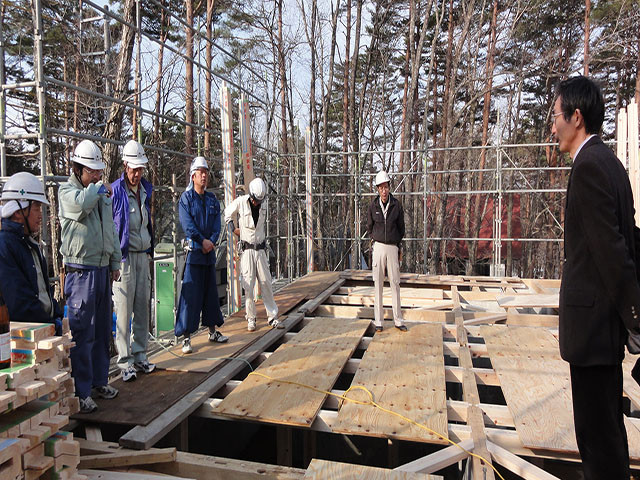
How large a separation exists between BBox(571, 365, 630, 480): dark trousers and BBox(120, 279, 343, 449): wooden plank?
2.12 m

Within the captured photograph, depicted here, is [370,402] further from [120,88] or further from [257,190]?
[120,88]

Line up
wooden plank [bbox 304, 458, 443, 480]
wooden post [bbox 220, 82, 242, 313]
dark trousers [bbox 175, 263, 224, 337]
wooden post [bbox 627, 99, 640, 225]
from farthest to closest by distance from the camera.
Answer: wooden post [bbox 627, 99, 640, 225] < wooden post [bbox 220, 82, 242, 313] < dark trousers [bbox 175, 263, 224, 337] < wooden plank [bbox 304, 458, 443, 480]

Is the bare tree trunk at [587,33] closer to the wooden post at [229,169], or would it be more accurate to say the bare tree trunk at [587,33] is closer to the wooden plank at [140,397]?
the wooden post at [229,169]

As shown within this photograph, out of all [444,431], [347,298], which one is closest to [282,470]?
[444,431]

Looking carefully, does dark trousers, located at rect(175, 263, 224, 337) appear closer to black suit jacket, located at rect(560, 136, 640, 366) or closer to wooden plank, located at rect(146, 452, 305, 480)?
wooden plank, located at rect(146, 452, 305, 480)

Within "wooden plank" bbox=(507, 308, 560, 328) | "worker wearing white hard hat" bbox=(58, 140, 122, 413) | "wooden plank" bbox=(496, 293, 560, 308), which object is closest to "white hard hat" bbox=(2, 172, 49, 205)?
"worker wearing white hard hat" bbox=(58, 140, 122, 413)

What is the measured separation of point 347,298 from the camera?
21.9ft

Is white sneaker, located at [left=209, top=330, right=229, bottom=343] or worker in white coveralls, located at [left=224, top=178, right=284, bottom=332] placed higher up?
worker in white coveralls, located at [left=224, top=178, right=284, bottom=332]

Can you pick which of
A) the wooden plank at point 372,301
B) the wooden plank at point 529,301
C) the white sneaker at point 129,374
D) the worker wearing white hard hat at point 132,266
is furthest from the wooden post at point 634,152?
the white sneaker at point 129,374

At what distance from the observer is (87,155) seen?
2.87 m

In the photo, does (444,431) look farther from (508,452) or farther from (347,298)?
(347,298)

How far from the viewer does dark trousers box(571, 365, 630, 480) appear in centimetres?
166

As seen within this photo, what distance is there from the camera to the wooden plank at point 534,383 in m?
2.53

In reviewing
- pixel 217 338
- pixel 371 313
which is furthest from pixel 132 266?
pixel 371 313
